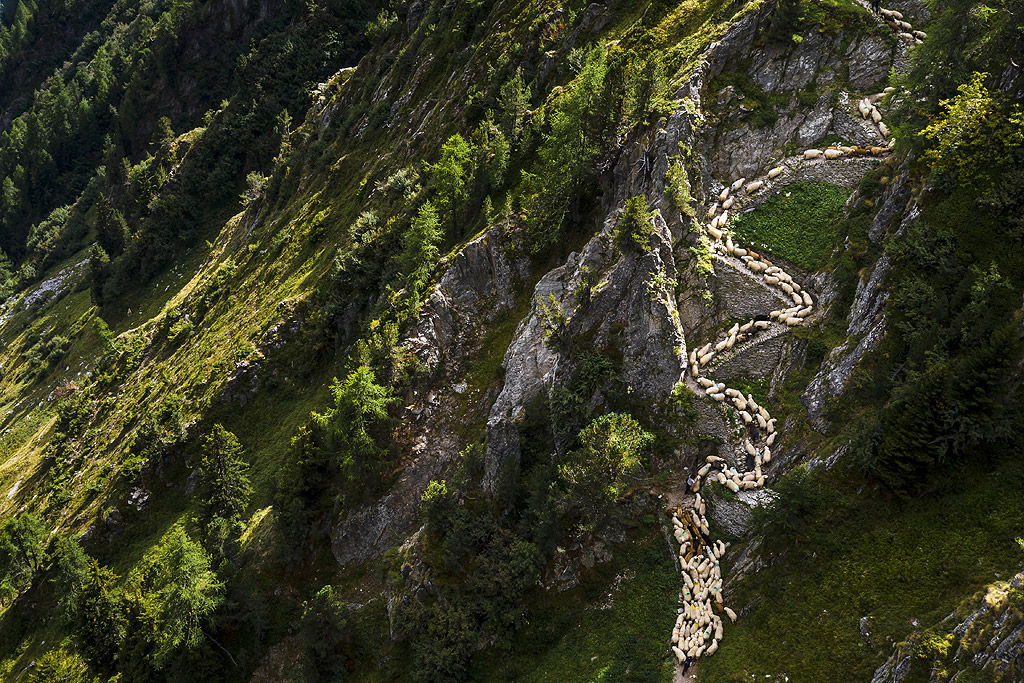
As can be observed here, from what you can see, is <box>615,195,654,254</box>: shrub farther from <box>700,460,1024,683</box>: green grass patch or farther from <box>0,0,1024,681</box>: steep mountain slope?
<box>700,460,1024,683</box>: green grass patch

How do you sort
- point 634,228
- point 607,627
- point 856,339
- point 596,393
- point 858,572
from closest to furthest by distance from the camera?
point 858,572
point 856,339
point 607,627
point 596,393
point 634,228

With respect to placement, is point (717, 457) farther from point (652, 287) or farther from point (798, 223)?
point (798, 223)

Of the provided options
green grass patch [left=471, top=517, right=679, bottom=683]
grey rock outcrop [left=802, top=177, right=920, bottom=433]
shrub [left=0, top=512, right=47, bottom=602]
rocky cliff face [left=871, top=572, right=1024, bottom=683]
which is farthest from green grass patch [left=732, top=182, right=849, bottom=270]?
shrub [left=0, top=512, right=47, bottom=602]

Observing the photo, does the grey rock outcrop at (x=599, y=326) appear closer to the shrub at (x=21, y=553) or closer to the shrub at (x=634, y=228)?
the shrub at (x=634, y=228)

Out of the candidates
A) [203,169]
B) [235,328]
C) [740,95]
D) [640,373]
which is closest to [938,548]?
[640,373]

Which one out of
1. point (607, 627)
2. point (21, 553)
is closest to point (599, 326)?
point (607, 627)

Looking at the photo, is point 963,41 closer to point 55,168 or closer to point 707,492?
point 707,492
